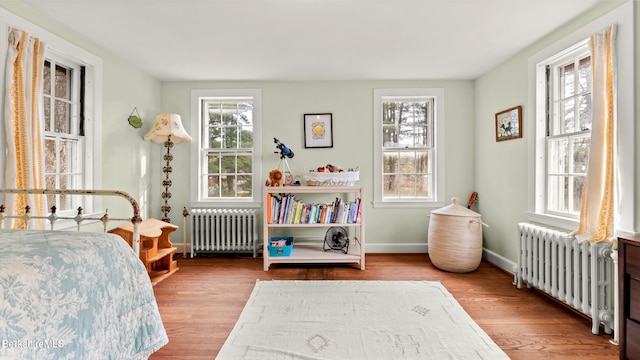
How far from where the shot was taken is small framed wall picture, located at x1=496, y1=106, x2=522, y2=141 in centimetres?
297

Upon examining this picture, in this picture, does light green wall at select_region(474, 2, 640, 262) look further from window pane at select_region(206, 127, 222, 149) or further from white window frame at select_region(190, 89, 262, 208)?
window pane at select_region(206, 127, 222, 149)

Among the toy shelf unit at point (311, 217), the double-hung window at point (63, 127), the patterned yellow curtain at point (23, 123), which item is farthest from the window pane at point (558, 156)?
the double-hung window at point (63, 127)

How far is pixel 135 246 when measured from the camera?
1660 millimetres

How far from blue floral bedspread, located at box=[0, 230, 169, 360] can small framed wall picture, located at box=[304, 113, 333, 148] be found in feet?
8.64

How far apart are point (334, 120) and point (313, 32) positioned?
1401 mm

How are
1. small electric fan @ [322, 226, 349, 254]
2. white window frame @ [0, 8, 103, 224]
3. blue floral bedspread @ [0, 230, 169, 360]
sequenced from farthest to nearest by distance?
small electric fan @ [322, 226, 349, 254]
white window frame @ [0, 8, 103, 224]
blue floral bedspread @ [0, 230, 169, 360]

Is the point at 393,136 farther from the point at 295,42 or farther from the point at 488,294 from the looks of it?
the point at 488,294

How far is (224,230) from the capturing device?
3668 mm

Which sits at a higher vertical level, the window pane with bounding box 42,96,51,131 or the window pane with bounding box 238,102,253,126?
the window pane with bounding box 238,102,253,126

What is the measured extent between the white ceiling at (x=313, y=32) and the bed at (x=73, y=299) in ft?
5.72

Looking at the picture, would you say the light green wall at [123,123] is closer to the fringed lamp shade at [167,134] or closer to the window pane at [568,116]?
the fringed lamp shade at [167,134]

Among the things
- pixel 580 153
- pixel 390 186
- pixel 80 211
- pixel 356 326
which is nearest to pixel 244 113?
pixel 390 186

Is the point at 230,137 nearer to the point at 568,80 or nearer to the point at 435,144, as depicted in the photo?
the point at 435,144

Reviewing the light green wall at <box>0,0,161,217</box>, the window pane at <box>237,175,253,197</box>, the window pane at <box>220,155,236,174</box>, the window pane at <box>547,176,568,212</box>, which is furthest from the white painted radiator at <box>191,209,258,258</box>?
the window pane at <box>547,176,568,212</box>
